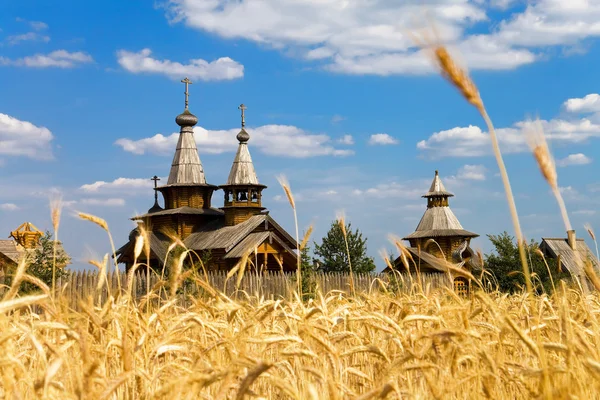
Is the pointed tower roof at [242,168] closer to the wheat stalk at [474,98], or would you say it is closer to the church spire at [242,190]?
the church spire at [242,190]

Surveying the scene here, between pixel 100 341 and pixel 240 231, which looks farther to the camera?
pixel 240 231

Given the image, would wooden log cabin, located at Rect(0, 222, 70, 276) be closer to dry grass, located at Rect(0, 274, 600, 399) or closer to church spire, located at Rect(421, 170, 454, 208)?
church spire, located at Rect(421, 170, 454, 208)

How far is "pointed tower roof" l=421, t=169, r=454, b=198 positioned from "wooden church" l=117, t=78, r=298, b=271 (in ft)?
37.6

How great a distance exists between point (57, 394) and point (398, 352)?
72.7 inches

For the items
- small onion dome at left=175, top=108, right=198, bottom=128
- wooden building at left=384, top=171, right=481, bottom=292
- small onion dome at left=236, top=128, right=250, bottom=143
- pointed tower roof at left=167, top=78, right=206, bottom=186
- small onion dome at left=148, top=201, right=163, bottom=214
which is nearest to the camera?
small onion dome at left=236, top=128, right=250, bottom=143

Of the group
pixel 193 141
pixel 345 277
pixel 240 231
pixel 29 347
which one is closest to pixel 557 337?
pixel 29 347


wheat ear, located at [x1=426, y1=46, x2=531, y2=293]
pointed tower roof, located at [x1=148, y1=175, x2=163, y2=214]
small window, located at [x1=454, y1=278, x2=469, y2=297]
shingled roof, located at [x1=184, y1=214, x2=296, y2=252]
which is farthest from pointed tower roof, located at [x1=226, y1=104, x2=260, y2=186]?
wheat ear, located at [x1=426, y1=46, x2=531, y2=293]

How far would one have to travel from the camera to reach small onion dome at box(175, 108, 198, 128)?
4248 cm

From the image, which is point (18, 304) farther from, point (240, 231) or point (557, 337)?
point (240, 231)

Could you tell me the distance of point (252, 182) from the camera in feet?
127

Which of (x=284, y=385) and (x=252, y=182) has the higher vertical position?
(x=252, y=182)

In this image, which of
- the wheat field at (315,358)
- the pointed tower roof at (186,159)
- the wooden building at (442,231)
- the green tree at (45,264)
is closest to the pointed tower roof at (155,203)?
the pointed tower roof at (186,159)

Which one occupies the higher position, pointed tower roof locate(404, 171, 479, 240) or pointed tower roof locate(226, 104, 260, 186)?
pointed tower roof locate(226, 104, 260, 186)

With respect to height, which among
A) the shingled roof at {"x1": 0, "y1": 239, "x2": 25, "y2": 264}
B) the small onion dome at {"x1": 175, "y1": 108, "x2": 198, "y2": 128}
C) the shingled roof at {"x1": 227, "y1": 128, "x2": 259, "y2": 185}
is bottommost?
the shingled roof at {"x1": 0, "y1": 239, "x2": 25, "y2": 264}
